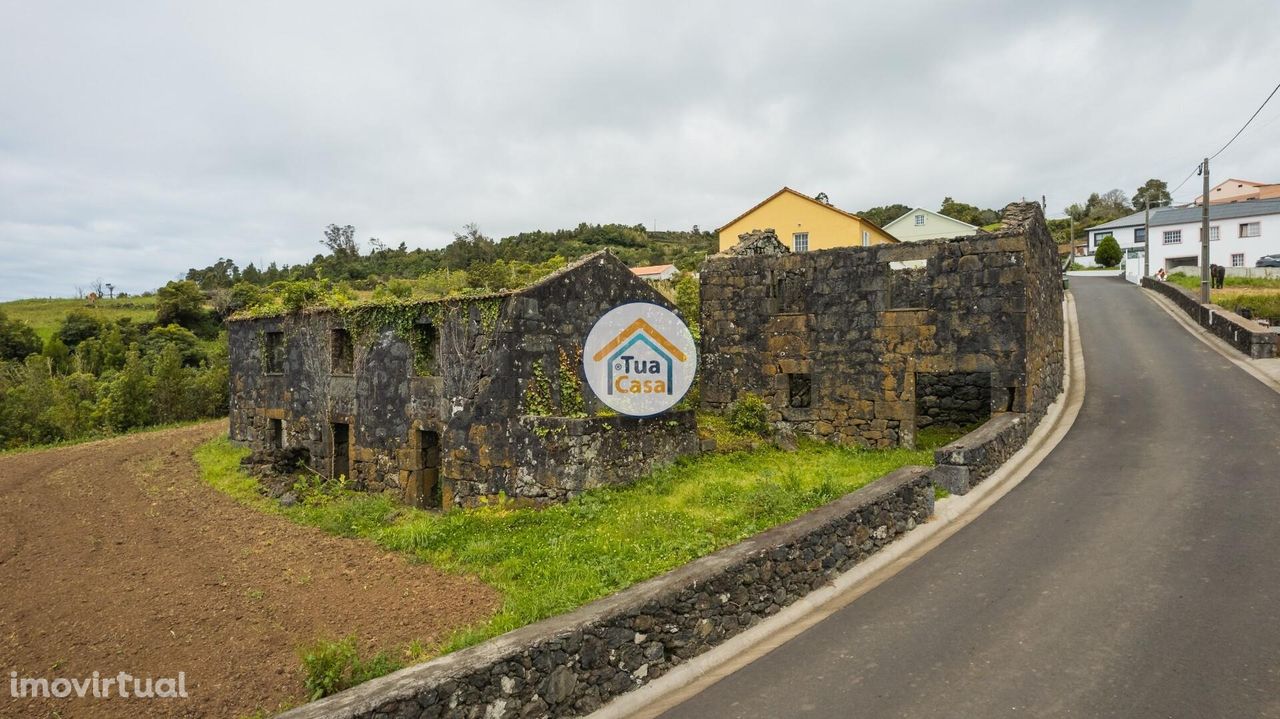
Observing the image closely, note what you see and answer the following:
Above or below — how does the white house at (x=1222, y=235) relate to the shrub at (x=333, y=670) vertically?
above

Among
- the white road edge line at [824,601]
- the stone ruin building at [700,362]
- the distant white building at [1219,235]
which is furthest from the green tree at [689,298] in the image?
the distant white building at [1219,235]

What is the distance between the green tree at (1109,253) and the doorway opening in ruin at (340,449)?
54.9 m

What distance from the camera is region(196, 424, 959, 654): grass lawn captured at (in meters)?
7.43

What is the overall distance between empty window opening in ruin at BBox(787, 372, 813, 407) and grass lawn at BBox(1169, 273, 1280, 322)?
17821mm

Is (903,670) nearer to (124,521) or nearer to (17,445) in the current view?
(124,521)

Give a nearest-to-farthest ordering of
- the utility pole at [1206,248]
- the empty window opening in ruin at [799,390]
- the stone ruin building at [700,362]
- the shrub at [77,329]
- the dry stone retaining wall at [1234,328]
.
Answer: the stone ruin building at [700,362] → the empty window opening in ruin at [799,390] → the dry stone retaining wall at [1234,328] → the utility pole at [1206,248] → the shrub at [77,329]

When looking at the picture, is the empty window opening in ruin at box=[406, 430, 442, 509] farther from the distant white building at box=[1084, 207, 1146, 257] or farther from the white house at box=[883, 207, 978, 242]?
the distant white building at box=[1084, 207, 1146, 257]

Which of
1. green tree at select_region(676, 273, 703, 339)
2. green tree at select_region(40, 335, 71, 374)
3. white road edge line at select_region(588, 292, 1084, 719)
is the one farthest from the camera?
green tree at select_region(40, 335, 71, 374)

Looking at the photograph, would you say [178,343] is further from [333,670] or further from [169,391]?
[333,670]

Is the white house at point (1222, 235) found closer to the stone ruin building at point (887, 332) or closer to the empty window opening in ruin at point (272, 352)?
the stone ruin building at point (887, 332)

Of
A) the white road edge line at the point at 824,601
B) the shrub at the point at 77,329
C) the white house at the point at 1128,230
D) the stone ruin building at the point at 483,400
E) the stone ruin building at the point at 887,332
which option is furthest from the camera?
the white house at the point at 1128,230

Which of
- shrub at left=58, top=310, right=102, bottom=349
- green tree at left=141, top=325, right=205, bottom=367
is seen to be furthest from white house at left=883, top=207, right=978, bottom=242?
shrub at left=58, top=310, right=102, bottom=349

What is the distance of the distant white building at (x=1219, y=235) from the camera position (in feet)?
148

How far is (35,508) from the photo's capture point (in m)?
13.6
